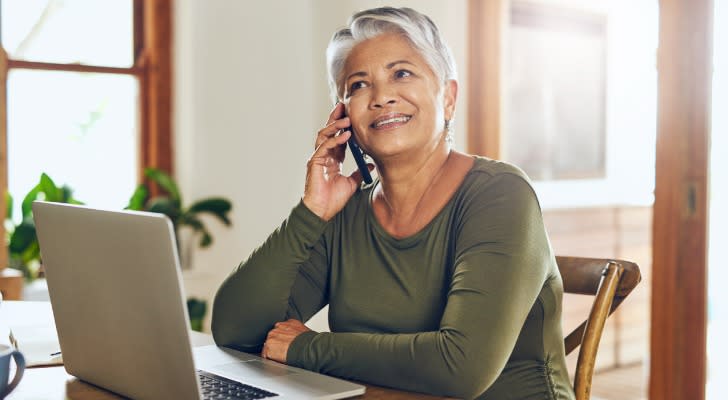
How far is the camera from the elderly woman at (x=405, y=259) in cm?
130

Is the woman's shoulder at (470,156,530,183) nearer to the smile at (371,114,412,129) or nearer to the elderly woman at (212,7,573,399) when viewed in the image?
the elderly woman at (212,7,573,399)

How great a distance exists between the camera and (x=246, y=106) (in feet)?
12.2

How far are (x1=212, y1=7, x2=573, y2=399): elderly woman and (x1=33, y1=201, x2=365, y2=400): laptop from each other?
17 centimetres

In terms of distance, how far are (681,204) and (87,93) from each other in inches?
98.1

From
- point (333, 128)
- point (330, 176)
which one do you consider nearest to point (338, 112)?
point (333, 128)

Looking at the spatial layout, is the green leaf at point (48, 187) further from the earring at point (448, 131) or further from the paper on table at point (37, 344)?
the earring at point (448, 131)

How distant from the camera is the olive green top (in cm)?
129

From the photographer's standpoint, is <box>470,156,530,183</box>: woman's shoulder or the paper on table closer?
the paper on table

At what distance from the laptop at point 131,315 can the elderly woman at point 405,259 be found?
167 mm

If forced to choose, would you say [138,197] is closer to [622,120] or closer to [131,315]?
[622,120]

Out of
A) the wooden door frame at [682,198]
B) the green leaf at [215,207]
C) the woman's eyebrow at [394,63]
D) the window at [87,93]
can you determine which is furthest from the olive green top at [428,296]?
the window at [87,93]

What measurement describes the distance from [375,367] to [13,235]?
245cm

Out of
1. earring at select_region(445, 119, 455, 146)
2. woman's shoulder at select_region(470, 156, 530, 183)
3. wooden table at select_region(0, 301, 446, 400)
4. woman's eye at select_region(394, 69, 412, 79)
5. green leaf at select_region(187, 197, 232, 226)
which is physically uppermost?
woman's eye at select_region(394, 69, 412, 79)

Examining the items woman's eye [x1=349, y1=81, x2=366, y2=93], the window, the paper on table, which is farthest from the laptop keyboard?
the window
